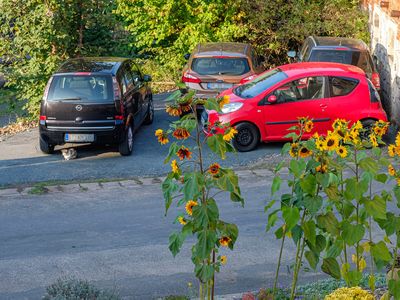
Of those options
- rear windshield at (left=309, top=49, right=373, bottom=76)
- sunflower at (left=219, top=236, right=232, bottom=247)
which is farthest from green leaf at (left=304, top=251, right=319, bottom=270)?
rear windshield at (left=309, top=49, right=373, bottom=76)

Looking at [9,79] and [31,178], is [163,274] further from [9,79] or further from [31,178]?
[9,79]

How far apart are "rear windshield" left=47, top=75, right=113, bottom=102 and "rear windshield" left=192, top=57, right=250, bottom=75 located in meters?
3.37

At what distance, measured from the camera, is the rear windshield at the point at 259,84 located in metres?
15.8

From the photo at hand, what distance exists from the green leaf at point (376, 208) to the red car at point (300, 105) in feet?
31.6

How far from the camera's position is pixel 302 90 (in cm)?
1570

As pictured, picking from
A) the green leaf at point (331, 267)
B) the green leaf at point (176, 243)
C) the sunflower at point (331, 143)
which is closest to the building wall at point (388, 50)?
the green leaf at point (331, 267)

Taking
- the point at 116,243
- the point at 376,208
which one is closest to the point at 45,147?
the point at 116,243

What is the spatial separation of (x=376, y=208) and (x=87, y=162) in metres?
9.96

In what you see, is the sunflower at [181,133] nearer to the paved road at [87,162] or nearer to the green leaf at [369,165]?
the green leaf at [369,165]

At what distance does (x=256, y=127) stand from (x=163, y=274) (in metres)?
6.66

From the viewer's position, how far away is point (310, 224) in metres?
5.87

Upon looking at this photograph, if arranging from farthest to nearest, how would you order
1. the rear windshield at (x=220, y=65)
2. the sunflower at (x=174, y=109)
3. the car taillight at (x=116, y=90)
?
the rear windshield at (x=220, y=65), the car taillight at (x=116, y=90), the sunflower at (x=174, y=109)

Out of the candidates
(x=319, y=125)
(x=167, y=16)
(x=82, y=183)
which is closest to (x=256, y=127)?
(x=319, y=125)

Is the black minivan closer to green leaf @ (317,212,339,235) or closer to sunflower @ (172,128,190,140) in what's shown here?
sunflower @ (172,128,190,140)
